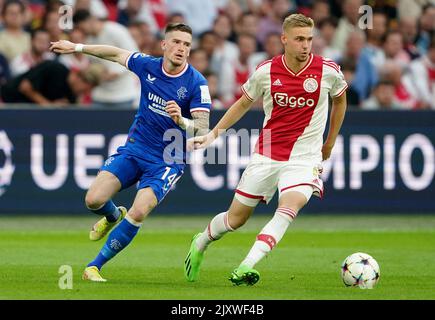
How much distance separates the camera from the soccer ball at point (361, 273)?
10.0 m

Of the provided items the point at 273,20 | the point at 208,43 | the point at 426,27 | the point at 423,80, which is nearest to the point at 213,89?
the point at 208,43

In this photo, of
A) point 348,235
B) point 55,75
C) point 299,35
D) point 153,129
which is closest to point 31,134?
point 55,75

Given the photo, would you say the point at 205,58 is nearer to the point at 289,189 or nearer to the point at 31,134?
the point at 31,134

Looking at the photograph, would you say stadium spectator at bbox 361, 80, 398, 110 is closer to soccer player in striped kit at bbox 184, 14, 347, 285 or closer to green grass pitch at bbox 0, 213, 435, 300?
green grass pitch at bbox 0, 213, 435, 300

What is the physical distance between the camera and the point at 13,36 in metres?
17.8

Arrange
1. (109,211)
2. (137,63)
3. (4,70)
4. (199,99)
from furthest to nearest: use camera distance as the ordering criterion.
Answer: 1. (4,70)
2. (109,211)
3. (137,63)
4. (199,99)

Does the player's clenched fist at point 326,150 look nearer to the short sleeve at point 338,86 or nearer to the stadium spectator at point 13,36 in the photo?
the short sleeve at point 338,86

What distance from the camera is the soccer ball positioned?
10.0m

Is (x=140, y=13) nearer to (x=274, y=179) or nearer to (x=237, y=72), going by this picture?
Answer: (x=237, y=72)

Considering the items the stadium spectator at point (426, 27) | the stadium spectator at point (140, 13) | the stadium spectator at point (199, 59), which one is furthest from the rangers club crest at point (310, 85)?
the stadium spectator at point (426, 27)

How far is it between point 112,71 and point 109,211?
6.23 m

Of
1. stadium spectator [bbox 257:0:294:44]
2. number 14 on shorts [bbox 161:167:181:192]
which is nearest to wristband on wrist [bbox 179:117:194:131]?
number 14 on shorts [bbox 161:167:181:192]

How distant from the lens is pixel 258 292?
376 inches

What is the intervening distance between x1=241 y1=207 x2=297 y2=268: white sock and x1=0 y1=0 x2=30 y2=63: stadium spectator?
8.75 meters
